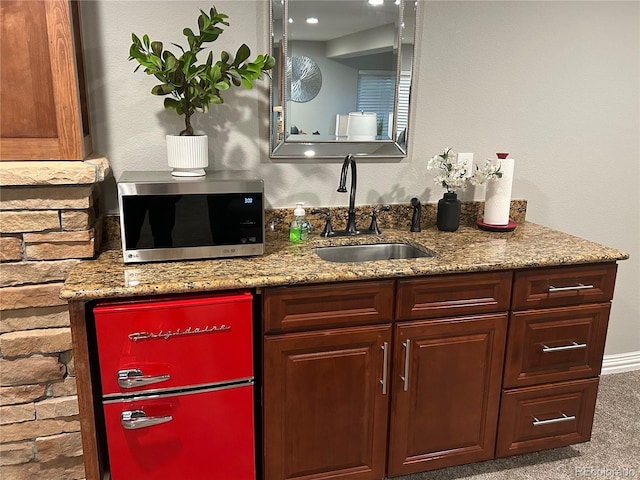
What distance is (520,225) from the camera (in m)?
2.59

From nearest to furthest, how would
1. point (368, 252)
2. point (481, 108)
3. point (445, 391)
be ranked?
1. point (445, 391)
2. point (368, 252)
3. point (481, 108)

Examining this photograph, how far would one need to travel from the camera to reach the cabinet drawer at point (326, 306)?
1780mm

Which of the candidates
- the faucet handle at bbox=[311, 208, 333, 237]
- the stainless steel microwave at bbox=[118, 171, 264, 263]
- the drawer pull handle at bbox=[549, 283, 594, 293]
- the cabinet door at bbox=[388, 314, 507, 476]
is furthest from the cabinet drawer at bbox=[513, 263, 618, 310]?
the stainless steel microwave at bbox=[118, 171, 264, 263]

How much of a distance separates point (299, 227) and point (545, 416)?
1.27m

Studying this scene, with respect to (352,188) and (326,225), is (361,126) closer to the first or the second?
(352,188)

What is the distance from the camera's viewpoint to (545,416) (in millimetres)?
2201

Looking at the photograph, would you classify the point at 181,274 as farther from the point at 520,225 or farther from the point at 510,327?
the point at 520,225

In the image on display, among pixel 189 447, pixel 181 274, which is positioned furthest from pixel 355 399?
pixel 181 274

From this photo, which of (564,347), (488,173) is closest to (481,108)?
(488,173)

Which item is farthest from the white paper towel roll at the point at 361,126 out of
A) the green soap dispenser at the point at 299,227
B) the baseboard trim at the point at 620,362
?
the baseboard trim at the point at 620,362

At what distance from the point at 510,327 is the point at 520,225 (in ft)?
2.38

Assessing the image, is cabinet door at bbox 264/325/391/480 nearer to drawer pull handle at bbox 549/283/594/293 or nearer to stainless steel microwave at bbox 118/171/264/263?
stainless steel microwave at bbox 118/171/264/263

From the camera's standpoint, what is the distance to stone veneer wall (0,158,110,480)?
1769mm

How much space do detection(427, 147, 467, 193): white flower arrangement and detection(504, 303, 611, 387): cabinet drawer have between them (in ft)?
2.09
